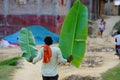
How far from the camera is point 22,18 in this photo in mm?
29094

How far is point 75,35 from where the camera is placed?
840 centimetres

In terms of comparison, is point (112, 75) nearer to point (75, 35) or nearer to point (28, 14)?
point (75, 35)

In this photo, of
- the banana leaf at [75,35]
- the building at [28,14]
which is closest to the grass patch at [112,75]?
the banana leaf at [75,35]

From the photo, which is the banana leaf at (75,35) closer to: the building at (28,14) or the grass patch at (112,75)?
the grass patch at (112,75)

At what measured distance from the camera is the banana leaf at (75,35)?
8336mm

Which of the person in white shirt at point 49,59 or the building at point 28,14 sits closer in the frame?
the person in white shirt at point 49,59

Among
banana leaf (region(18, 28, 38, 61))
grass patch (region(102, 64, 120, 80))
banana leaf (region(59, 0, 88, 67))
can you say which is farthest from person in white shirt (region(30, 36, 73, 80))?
grass patch (region(102, 64, 120, 80))

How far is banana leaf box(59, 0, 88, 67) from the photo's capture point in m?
8.34

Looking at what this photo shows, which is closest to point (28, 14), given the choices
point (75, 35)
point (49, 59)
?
point (75, 35)

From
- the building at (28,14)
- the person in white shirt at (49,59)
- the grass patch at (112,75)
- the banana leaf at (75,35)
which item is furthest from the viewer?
the building at (28,14)

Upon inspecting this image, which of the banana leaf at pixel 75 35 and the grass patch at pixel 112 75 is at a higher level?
the banana leaf at pixel 75 35

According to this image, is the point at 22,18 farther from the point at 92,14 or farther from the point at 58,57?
the point at 58,57

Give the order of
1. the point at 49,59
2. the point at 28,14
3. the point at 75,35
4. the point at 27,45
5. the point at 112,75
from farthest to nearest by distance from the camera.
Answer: the point at 28,14 → the point at 112,75 → the point at 27,45 → the point at 75,35 → the point at 49,59

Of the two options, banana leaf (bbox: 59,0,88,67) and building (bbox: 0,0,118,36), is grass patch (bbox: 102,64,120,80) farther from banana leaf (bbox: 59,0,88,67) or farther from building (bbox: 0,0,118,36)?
building (bbox: 0,0,118,36)
